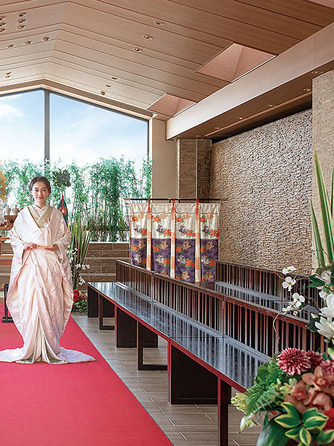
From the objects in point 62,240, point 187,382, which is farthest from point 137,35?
point 187,382

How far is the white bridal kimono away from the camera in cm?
533

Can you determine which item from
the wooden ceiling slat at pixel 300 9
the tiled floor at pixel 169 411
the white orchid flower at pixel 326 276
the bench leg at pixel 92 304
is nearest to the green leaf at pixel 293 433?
the white orchid flower at pixel 326 276

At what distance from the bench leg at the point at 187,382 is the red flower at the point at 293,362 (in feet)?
9.79

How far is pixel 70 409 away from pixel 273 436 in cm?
294

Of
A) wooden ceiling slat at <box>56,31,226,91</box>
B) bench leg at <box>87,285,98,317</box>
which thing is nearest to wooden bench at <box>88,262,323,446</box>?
bench leg at <box>87,285,98,317</box>

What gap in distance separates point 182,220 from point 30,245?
394 cm

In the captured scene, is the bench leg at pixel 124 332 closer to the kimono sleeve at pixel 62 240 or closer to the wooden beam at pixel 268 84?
the kimono sleeve at pixel 62 240

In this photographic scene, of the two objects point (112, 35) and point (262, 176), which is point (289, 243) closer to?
point (262, 176)

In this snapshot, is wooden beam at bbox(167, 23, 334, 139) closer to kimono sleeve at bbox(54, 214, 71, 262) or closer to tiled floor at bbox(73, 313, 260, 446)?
kimono sleeve at bbox(54, 214, 71, 262)

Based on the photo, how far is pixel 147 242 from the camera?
29.8ft

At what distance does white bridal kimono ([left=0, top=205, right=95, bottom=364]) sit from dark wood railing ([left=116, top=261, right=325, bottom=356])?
38.4 inches

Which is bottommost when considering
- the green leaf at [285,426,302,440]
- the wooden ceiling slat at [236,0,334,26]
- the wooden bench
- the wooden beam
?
the wooden bench

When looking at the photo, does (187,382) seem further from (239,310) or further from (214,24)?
(214,24)

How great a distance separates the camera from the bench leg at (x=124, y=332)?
20.8 ft
